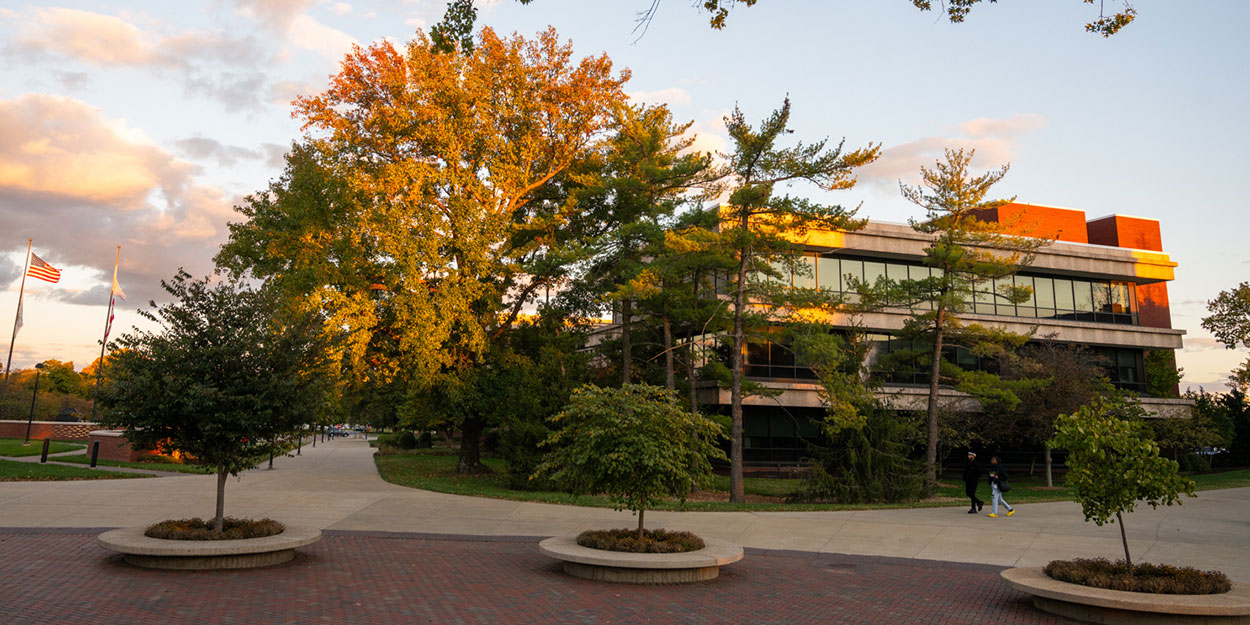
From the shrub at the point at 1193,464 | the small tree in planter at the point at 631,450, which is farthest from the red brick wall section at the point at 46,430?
the shrub at the point at 1193,464

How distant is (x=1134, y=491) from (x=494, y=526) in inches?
438

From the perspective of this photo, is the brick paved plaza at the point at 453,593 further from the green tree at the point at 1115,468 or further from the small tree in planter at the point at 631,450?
the green tree at the point at 1115,468

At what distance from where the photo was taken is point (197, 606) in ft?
27.0

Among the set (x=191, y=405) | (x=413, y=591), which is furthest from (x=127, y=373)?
(x=413, y=591)

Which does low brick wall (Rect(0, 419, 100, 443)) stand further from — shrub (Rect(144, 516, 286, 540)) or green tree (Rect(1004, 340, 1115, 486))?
green tree (Rect(1004, 340, 1115, 486))

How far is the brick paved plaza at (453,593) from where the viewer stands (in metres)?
8.13

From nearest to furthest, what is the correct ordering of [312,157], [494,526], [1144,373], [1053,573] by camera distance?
[1053,573] < [494,526] < [312,157] < [1144,373]

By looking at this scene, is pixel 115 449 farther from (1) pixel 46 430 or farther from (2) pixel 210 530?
(1) pixel 46 430

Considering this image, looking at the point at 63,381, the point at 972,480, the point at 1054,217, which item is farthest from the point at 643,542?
the point at 63,381

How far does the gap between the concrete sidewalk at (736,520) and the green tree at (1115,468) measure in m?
3.92

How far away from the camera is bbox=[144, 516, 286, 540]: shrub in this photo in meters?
10.9

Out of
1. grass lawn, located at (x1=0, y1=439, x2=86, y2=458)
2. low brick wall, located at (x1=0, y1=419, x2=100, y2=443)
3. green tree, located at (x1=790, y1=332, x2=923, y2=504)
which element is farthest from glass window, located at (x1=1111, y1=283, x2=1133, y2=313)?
low brick wall, located at (x1=0, y1=419, x2=100, y2=443)

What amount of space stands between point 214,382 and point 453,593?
17.0 ft

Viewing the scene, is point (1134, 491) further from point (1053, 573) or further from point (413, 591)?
point (413, 591)
